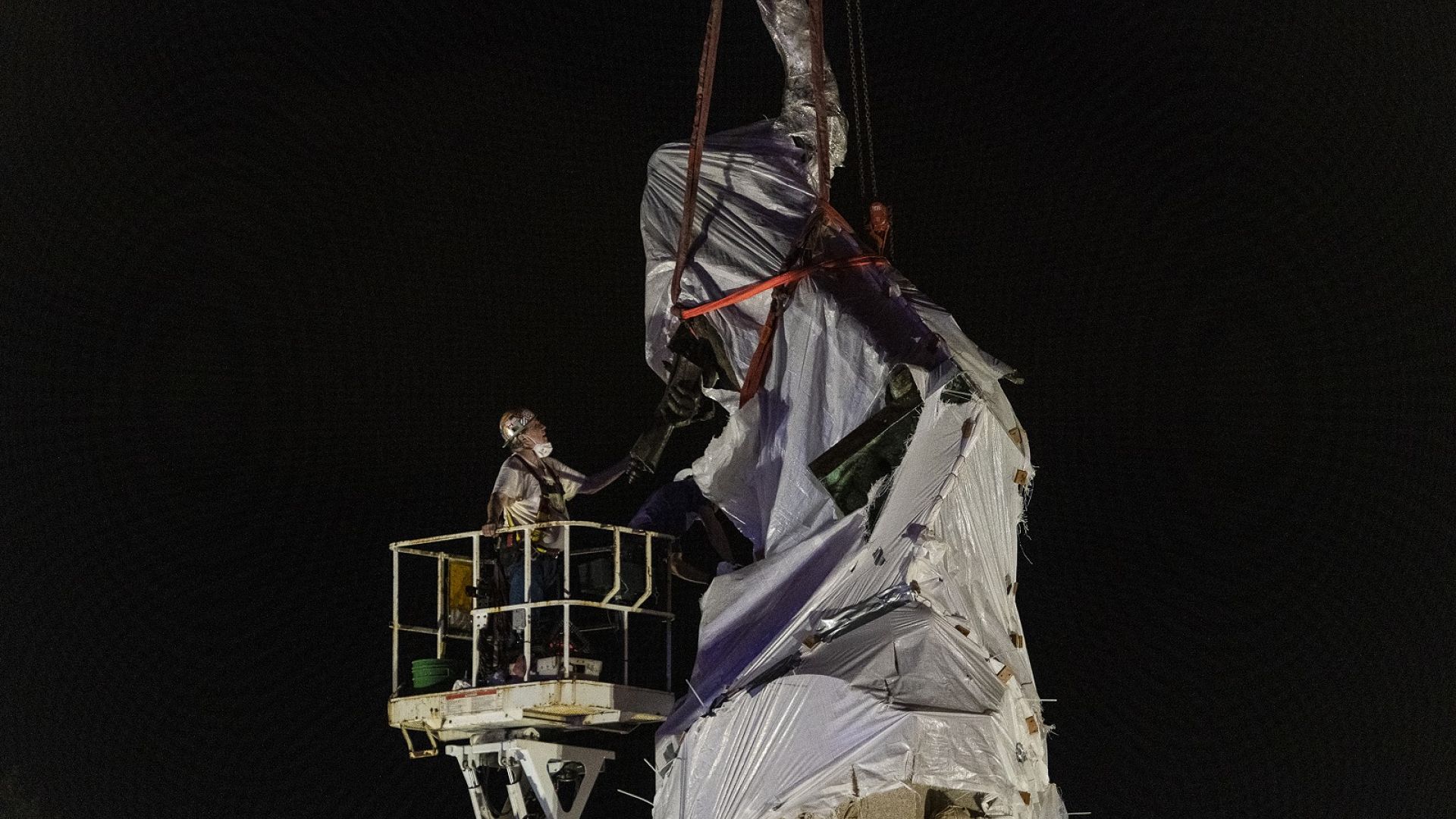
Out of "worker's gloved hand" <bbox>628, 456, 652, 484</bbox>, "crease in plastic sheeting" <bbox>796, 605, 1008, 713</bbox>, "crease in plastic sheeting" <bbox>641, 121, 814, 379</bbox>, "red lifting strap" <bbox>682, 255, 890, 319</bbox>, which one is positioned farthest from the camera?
"worker's gloved hand" <bbox>628, 456, 652, 484</bbox>

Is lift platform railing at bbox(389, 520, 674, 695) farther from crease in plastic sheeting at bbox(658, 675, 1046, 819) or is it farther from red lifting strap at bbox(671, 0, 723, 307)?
red lifting strap at bbox(671, 0, 723, 307)

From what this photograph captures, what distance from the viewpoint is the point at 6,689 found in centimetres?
948

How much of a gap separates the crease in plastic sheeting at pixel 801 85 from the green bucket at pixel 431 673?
253 centimetres

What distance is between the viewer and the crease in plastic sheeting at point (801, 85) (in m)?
7.54

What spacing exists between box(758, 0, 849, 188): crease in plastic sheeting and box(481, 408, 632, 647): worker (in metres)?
1.60

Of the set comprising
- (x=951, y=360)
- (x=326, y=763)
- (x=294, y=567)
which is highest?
(x=951, y=360)

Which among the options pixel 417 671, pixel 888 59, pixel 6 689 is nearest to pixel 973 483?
pixel 417 671

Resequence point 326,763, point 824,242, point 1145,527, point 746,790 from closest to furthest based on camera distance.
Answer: point 746,790
point 824,242
point 1145,527
point 326,763

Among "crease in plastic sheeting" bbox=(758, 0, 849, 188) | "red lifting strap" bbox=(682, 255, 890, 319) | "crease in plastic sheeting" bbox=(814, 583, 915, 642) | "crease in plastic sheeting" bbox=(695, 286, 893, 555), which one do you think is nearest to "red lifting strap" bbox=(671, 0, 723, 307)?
"red lifting strap" bbox=(682, 255, 890, 319)

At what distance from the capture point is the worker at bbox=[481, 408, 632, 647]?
718 cm

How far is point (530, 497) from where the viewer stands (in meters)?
7.30

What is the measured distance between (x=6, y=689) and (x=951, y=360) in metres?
5.95

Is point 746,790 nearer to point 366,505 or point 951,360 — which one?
point 951,360

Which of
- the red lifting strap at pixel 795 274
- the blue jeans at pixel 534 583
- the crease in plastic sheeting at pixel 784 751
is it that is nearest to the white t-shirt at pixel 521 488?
the blue jeans at pixel 534 583
